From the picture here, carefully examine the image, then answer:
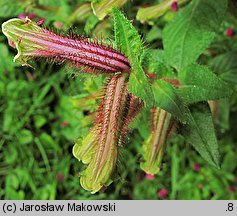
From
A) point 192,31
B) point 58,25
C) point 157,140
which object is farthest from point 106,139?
point 58,25

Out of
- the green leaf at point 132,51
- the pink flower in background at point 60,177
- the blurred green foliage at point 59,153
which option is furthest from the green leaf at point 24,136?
the green leaf at point 132,51

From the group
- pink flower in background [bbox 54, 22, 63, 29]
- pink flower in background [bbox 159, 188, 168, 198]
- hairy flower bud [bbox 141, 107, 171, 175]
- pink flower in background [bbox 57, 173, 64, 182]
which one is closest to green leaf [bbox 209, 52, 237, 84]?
hairy flower bud [bbox 141, 107, 171, 175]

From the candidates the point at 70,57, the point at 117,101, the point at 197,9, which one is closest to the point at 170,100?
the point at 117,101

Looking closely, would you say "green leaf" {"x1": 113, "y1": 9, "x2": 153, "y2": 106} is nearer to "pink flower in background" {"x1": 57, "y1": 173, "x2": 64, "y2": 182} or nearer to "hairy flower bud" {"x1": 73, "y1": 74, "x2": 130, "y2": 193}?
"hairy flower bud" {"x1": 73, "y1": 74, "x2": 130, "y2": 193}

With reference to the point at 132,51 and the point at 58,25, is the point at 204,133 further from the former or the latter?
the point at 58,25

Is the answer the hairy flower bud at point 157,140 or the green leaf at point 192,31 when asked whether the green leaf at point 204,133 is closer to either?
the hairy flower bud at point 157,140
